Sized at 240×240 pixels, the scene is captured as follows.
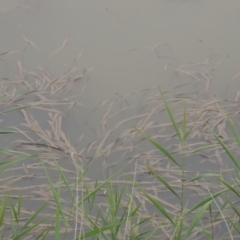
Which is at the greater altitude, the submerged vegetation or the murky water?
the murky water

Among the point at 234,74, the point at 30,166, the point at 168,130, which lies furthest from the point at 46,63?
the point at 234,74

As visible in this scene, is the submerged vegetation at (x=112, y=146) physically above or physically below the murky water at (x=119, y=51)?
below

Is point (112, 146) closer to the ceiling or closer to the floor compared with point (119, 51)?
closer to the floor

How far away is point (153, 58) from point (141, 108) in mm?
180

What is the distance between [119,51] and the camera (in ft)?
5.01

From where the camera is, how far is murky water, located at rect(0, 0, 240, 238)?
59.5 inches

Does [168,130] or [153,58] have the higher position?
[153,58]

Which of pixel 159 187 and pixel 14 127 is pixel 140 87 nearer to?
pixel 159 187

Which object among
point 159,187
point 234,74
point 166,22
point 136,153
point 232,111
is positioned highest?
point 166,22

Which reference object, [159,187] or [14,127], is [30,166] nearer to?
[14,127]

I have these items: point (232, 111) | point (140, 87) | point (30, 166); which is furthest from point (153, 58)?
point (30, 166)

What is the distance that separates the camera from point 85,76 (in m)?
1.53

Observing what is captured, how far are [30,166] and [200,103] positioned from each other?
2.07 ft

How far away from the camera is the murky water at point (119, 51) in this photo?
1.51 meters
